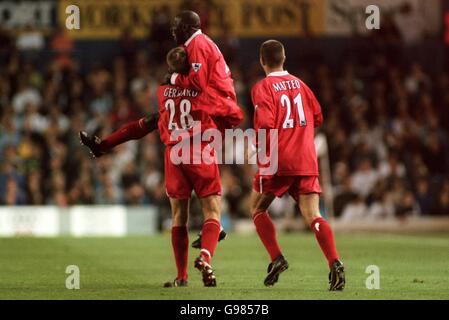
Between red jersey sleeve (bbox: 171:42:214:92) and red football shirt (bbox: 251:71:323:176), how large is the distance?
0.57 m

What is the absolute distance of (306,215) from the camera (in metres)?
10.1

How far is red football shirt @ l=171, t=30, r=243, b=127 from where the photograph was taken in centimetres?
994

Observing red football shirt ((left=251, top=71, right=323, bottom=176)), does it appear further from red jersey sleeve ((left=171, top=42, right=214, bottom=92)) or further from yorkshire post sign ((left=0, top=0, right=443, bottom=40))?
yorkshire post sign ((left=0, top=0, right=443, bottom=40))

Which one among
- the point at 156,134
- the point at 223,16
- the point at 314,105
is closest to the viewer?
the point at 314,105

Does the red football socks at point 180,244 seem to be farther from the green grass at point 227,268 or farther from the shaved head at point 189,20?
the shaved head at point 189,20

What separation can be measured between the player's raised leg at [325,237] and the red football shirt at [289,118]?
263 millimetres

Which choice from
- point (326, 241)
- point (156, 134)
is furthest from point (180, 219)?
point (156, 134)

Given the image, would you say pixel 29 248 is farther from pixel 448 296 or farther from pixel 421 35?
pixel 421 35

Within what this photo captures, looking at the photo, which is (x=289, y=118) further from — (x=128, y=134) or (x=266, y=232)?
(x=128, y=134)

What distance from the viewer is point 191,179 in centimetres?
1014

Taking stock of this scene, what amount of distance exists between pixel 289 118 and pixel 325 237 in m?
1.14
